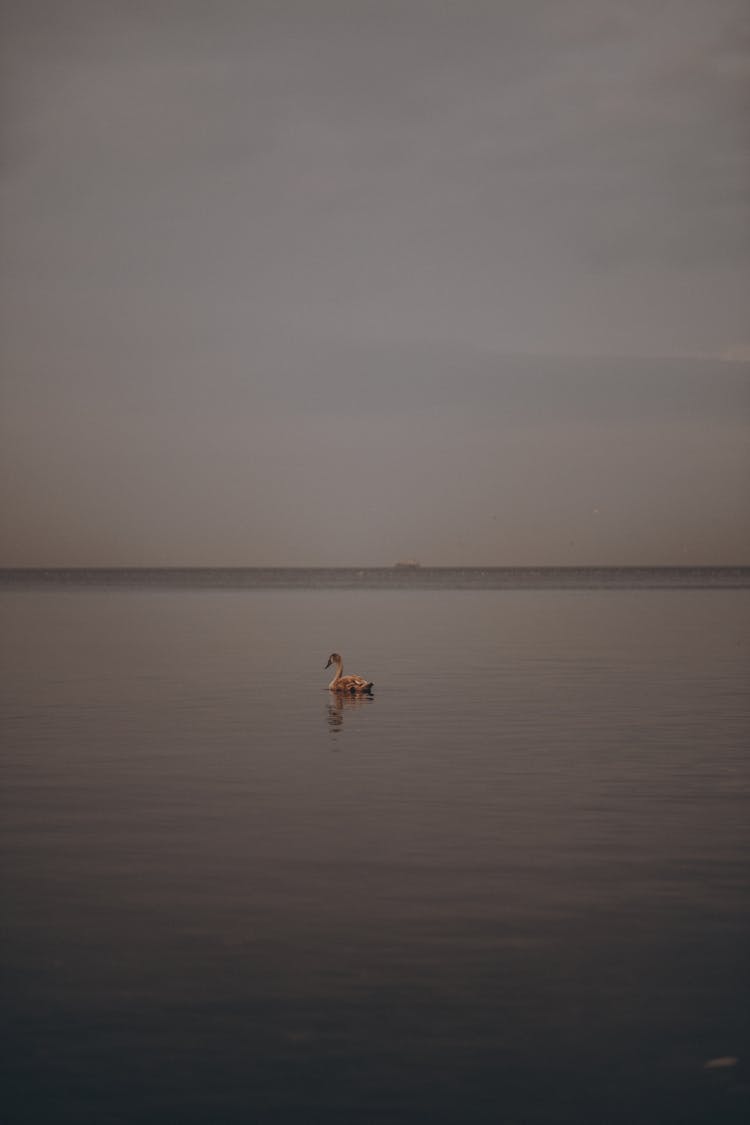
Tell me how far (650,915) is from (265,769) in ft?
32.0

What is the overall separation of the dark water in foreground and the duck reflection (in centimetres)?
20

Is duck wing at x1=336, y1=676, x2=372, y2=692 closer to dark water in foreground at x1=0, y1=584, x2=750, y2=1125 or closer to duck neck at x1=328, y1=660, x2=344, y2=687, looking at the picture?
duck neck at x1=328, y1=660, x2=344, y2=687

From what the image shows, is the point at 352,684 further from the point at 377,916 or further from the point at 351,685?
the point at 377,916

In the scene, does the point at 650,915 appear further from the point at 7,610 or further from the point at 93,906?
the point at 7,610

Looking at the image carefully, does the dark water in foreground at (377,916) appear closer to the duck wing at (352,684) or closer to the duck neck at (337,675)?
the duck wing at (352,684)

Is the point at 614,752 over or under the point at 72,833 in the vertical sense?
over

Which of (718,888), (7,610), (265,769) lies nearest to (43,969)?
(718,888)

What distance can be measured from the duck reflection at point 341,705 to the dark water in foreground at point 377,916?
20cm

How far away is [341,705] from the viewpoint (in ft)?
103

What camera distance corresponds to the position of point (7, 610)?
320 ft

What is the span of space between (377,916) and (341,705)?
19078 millimetres

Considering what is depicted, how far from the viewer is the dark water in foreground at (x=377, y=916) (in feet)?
28.5

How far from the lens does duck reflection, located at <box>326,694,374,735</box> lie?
28266mm

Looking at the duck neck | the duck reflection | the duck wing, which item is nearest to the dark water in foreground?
the duck reflection
